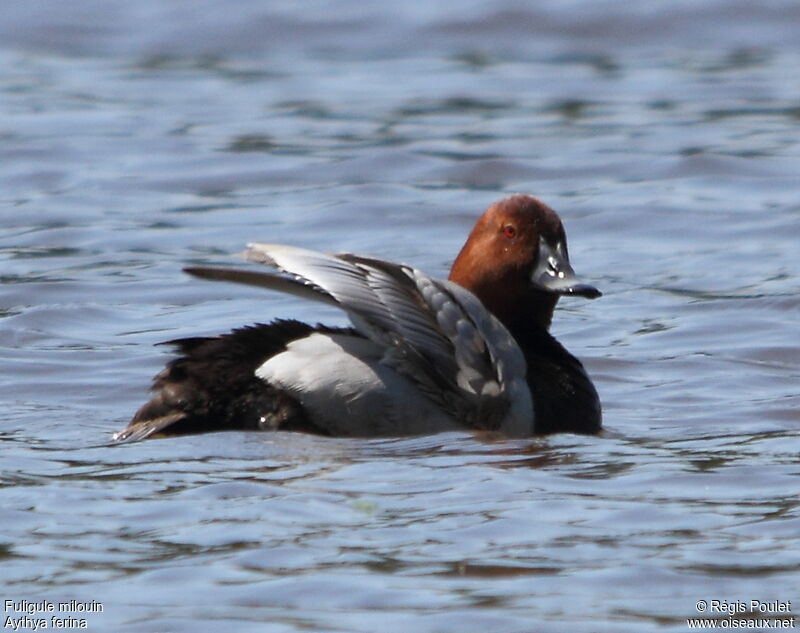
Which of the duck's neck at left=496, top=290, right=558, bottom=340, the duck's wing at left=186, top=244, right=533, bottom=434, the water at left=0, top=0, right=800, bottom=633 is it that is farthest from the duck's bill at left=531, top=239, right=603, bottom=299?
the water at left=0, top=0, right=800, bottom=633

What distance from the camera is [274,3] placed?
1744 cm

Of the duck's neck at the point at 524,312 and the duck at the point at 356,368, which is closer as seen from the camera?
the duck at the point at 356,368

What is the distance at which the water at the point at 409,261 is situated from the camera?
432 centimetres

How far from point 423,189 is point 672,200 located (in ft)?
5.02

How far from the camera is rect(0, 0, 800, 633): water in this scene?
432 cm

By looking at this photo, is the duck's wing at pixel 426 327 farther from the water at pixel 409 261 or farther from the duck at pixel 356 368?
the water at pixel 409 261

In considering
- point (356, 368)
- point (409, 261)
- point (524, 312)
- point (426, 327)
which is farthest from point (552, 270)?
point (409, 261)

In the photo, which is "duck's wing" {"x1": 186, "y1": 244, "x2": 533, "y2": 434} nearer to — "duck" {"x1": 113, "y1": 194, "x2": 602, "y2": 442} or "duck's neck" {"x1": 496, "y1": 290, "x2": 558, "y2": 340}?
"duck" {"x1": 113, "y1": 194, "x2": 602, "y2": 442}

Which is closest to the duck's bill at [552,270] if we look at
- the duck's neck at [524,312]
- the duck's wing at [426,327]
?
the duck's neck at [524,312]

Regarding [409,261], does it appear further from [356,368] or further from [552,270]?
[356,368]

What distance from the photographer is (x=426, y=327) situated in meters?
5.73

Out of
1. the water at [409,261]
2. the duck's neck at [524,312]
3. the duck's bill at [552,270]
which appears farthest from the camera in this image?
the duck's neck at [524,312]

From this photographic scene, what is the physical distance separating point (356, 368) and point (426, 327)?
26 cm

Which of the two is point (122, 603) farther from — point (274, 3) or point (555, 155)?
point (274, 3)
